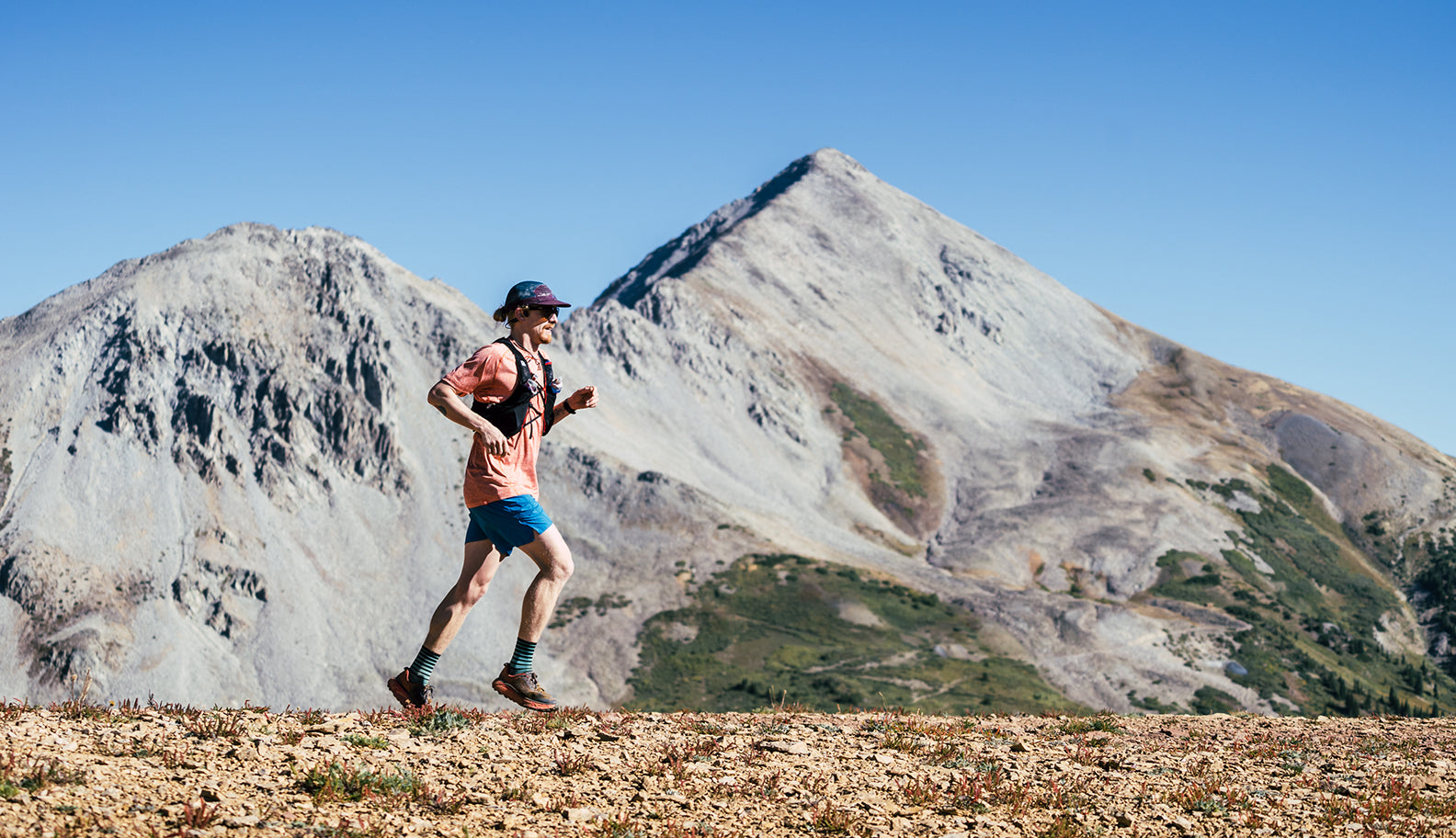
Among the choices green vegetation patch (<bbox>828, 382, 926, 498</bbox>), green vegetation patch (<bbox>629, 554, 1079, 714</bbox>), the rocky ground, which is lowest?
green vegetation patch (<bbox>629, 554, 1079, 714</bbox>)

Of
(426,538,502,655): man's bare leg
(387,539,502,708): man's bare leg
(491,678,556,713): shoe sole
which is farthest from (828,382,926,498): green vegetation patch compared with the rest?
(426,538,502,655): man's bare leg

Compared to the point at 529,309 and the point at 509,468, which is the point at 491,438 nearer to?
the point at 509,468

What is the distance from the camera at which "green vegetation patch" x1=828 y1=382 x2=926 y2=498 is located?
12225 cm

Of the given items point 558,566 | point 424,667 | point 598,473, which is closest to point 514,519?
point 558,566

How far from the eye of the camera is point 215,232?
343 feet

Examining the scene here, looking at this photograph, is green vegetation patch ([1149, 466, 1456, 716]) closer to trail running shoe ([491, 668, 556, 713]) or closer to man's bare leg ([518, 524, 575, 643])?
trail running shoe ([491, 668, 556, 713])

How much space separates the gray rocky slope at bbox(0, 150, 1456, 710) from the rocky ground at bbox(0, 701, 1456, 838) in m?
63.6

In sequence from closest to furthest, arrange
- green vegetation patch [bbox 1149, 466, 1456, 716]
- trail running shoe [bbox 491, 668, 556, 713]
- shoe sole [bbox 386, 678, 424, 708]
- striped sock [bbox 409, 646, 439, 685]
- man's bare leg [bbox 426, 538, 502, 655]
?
man's bare leg [bbox 426, 538, 502, 655] → striped sock [bbox 409, 646, 439, 685] → shoe sole [bbox 386, 678, 424, 708] → trail running shoe [bbox 491, 668, 556, 713] → green vegetation patch [bbox 1149, 466, 1456, 716]

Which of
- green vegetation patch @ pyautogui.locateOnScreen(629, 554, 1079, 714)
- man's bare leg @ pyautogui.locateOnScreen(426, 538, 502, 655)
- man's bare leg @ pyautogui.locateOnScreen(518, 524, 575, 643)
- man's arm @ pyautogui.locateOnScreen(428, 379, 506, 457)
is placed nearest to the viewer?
man's arm @ pyautogui.locateOnScreen(428, 379, 506, 457)

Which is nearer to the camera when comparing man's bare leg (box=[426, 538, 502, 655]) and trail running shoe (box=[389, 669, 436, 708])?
man's bare leg (box=[426, 538, 502, 655])

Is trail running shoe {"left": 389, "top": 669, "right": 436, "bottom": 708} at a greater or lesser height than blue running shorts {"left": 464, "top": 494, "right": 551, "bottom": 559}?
lesser

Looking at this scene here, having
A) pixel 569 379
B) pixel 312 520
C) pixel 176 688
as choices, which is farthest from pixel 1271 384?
pixel 176 688

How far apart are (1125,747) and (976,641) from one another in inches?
2950

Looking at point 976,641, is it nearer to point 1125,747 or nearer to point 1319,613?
point 1319,613
